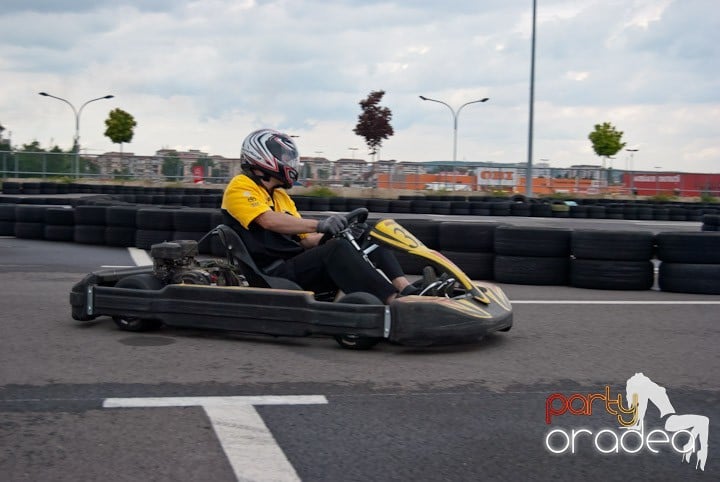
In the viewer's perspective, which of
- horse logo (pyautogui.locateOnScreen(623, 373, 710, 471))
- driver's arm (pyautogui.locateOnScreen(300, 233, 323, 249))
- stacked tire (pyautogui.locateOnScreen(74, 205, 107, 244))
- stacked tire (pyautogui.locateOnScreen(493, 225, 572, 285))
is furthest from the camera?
stacked tire (pyautogui.locateOnScreen(74, 205, 107, 244))

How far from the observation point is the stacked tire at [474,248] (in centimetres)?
891

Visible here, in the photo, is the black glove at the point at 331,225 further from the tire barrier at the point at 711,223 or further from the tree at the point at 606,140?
the tree at the point at 606,140

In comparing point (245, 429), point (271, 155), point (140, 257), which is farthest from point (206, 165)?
point (245, 429)

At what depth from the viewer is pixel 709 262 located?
815 cm

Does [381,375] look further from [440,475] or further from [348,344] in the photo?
[440,475]

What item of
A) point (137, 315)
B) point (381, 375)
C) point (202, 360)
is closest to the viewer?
point (381, 375)

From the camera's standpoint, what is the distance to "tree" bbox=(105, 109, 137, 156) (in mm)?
51000

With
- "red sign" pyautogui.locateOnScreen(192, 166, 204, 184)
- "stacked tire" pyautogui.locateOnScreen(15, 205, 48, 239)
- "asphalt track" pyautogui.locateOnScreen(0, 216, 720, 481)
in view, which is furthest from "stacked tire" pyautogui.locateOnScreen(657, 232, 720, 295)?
"red sign" pyautogui.locateOnScreen(192, 166, 204, 184)

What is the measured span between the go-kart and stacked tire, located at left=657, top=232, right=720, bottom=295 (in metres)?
3.58

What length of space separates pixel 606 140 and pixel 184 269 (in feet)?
172

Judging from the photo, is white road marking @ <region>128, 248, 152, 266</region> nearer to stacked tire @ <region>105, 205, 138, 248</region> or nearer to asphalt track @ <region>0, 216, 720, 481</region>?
stacked tire @ <region>105, 205, 138, 248</region>

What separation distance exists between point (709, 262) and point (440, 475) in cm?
615

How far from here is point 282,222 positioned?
5.28 meters

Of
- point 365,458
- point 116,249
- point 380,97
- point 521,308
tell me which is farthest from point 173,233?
point 380,97
